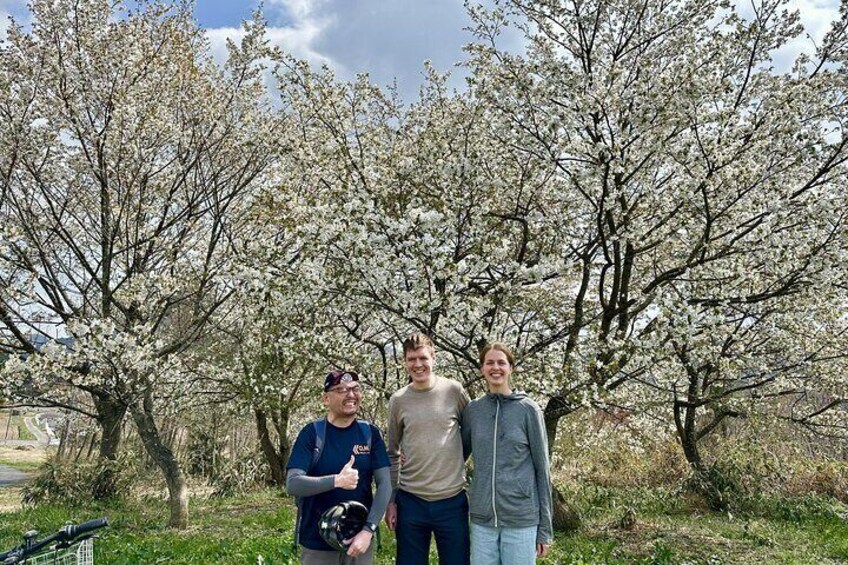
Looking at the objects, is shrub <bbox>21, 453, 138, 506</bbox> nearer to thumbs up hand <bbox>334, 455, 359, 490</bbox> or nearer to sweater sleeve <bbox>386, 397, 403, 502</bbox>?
sweater sleeve <bbox>386, 397, 403, 502</bbox>

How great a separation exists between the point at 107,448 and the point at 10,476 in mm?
13282

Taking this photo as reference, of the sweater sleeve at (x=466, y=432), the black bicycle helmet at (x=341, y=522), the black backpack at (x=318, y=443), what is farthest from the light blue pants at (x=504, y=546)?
the black backpack at (x=318, y=443)

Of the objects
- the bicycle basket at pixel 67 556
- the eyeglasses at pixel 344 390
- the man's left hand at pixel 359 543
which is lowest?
the bicycle basket at pixel 67 556

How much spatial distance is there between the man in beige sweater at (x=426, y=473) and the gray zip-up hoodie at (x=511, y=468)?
125mm

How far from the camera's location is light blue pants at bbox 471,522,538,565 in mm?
3066

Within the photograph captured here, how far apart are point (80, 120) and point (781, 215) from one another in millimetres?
9610

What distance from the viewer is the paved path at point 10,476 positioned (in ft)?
60.7

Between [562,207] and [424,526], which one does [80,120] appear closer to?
[562,207]

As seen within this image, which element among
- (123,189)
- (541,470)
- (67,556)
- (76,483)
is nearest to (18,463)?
Answer: (76,483)

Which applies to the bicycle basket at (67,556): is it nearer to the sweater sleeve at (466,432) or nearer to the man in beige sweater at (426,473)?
the man in beige sweater at (426,473)

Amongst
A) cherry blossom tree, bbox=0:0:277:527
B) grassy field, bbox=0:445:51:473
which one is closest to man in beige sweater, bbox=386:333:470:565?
cherry blossom tree, bbox=0:0:277:527

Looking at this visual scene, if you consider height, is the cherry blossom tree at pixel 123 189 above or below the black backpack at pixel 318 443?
above

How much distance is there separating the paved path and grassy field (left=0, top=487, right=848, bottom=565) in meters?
11.0

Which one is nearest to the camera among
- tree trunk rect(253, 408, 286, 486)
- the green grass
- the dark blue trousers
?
the dark blue trousers
